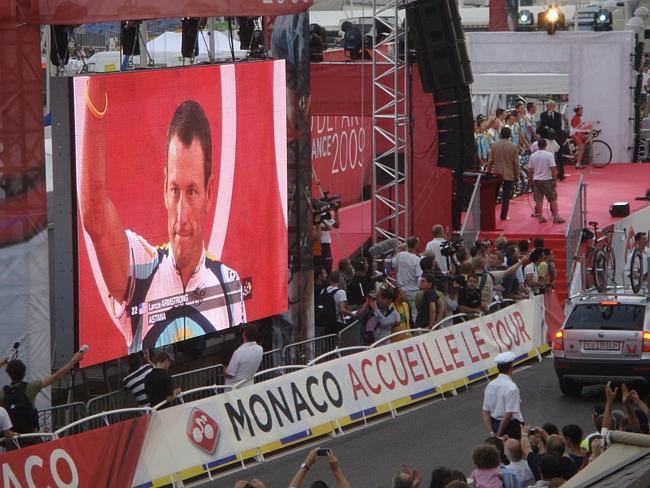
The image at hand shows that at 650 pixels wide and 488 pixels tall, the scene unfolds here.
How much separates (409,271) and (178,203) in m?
5.92

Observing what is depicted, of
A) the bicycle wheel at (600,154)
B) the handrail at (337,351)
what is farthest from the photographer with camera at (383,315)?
the bicycle wheel at (600,154)

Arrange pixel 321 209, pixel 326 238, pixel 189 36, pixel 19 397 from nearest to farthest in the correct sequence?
pixel 19 397 → pixel 189 36 → pixel 321 209 → pixel 326 238

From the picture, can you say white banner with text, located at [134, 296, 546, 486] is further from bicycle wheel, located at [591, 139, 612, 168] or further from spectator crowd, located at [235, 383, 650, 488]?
bicycle wheel, located at [591, 139, 612, 168]

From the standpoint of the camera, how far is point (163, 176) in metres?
18.1

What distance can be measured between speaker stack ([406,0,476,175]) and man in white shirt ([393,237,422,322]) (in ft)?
12.4

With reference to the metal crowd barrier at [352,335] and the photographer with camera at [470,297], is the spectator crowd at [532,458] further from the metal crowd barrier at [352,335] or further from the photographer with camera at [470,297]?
the photographer with camera at [470,297]

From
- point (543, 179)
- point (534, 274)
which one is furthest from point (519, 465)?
point (543, 179)

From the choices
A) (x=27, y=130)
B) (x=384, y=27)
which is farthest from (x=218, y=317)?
(x=384, y=27)

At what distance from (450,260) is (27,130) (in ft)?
34.8

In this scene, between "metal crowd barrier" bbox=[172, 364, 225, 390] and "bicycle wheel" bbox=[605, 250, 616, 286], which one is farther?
"bicycle wheel" bbox=[605, 250, 616, 286]

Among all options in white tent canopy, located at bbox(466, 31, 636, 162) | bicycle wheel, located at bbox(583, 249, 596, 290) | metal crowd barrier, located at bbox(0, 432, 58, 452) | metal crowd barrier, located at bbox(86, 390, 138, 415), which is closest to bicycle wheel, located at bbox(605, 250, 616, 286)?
bicycle wheel, located at bbox(583, 249, 596, 290)

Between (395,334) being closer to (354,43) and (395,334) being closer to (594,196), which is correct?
(354,43)

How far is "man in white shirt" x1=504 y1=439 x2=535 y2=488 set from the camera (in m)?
12.3

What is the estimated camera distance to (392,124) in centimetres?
2791
